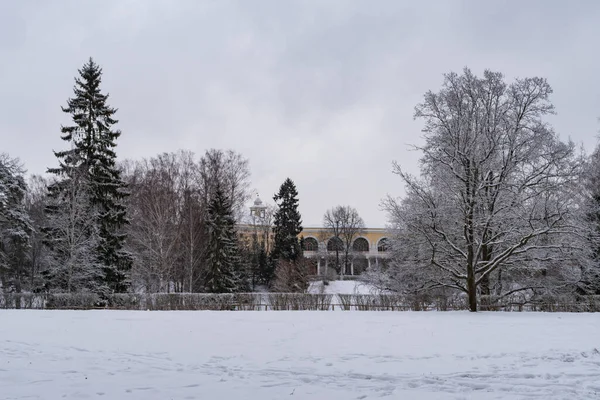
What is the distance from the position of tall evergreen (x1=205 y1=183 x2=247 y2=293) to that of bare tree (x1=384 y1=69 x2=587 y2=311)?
16.5m

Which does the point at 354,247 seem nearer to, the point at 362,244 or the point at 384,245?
the point at 362,244

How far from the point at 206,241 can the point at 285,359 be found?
29.5 meters

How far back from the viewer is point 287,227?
1843 inches

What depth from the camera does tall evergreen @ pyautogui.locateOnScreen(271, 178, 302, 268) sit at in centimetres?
4522

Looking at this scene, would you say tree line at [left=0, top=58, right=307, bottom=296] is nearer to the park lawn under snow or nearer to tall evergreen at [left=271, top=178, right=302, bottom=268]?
tall evergreen at [left=271, top=178, right=302, bottom=268]

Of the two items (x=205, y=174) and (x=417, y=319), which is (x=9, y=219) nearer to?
(x=205, y=174)

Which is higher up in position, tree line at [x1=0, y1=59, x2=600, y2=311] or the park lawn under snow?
tree line at [x1=0, y1=59, x2=600, y2=311]

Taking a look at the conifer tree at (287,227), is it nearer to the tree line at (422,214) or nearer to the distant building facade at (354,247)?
the tree line at (422,214)

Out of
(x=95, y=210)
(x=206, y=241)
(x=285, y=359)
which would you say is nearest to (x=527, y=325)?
(x=285, y=359)

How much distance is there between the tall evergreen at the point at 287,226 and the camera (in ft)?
148

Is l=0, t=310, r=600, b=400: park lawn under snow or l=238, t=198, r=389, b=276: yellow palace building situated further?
l=238, t=198, r=389, b=276: yellow palace building

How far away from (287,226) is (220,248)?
13688 millimetres

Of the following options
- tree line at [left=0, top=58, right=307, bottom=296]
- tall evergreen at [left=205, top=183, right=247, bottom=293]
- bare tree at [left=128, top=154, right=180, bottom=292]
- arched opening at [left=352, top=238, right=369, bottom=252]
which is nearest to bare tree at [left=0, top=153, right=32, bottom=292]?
tree line at [left=0, top=58, right=307, bottom=296]

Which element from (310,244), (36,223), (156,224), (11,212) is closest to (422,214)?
(156,224)
